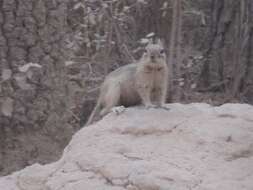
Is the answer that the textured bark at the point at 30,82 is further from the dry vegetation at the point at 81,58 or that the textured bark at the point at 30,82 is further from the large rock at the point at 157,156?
the large rock at the point at 157,156

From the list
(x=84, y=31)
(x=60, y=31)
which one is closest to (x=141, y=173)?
(x=60, y=31)

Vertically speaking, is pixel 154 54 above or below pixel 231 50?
above

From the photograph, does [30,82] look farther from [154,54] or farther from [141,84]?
[154,54]

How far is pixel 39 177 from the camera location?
4.08 meters

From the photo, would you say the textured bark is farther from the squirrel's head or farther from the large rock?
the large rock

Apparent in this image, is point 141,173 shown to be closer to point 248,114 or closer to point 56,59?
point 248,114

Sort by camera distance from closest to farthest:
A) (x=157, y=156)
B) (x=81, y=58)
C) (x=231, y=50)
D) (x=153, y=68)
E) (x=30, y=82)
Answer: (x=157, y=156) → (x=153, y=68) → (x=30, y=82) → (x=81, y=58) → (x=231, y=50)

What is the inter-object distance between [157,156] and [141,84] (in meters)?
1.83

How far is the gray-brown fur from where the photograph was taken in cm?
549

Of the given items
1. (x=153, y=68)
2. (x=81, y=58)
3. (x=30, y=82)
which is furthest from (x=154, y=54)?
(x=81, y=58)

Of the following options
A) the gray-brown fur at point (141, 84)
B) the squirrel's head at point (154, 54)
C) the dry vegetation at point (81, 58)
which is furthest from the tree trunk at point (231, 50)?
the squirrel's head at point (154, 54)

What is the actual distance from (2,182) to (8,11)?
1937mm

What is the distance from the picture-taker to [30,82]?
5695 mm

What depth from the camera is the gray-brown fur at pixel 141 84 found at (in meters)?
5.49
